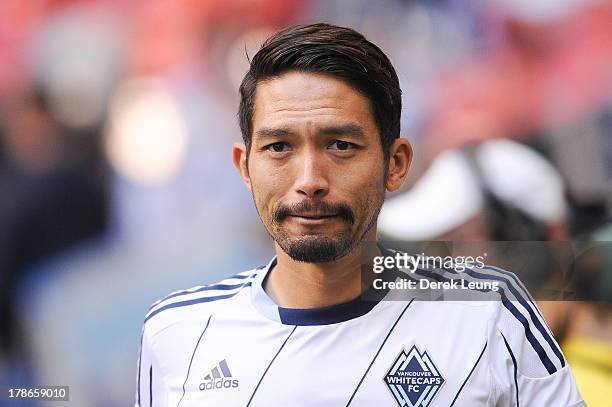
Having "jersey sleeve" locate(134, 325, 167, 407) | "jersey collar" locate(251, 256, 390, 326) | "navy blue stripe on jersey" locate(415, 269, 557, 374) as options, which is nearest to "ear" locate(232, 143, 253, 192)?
"jersey collar" locate(251, 256, 390, 326)

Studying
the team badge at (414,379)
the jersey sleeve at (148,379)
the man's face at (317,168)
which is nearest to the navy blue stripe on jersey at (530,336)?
the team badge at (414,379)

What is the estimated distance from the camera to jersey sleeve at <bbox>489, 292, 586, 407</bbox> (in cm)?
135

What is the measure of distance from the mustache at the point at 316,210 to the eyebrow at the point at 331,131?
129 millimetres

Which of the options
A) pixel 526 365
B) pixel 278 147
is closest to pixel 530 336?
pixel 526 365

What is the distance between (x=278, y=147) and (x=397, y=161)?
0.83 feet

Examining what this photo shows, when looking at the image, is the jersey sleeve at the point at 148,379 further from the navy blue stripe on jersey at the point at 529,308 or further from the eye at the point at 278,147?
the navy blue stripe on jersey at the point at 529,308

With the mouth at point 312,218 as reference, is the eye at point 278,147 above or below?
above

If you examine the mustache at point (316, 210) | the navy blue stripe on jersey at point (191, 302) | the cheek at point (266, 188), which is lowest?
the navy blue stripe on jersey at point (191, 302)

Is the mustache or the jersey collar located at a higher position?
the mustache

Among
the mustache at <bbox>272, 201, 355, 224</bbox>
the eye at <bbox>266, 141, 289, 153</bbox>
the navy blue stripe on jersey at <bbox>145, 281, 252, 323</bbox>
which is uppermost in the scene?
the eye at <bbox>266, 141, 289, 153</bbox>

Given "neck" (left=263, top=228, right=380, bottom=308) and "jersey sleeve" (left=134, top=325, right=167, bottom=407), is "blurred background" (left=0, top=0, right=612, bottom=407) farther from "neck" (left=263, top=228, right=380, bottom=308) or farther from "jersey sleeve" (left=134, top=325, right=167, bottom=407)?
"neck" (left=263, top=228, right=380, bottom=308)

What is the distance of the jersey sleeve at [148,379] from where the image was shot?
61.0 inches

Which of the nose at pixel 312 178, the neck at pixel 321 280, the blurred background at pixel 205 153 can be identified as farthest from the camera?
the blurred background at pixel 205 153

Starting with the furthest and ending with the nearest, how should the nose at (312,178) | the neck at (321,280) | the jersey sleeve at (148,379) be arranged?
the jersey sleeve at (148,379) → the neck at (321,280) → the nose at (312,178)
